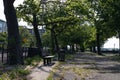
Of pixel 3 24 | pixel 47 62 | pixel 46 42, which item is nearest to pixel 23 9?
pixel 47 62

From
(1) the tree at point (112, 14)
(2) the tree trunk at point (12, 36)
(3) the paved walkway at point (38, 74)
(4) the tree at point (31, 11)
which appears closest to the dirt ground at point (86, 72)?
(3) the paved walkway at point (38, 74)

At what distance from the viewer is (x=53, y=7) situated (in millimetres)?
50125

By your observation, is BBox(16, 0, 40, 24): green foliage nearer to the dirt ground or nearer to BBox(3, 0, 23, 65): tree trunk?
the dirt ground

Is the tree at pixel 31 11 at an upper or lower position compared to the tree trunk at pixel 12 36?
upper

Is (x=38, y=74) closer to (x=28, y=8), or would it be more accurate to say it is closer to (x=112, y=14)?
(x=112, y=14)

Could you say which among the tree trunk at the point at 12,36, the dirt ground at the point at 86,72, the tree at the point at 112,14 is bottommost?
the dirt ground at the point at 86,72

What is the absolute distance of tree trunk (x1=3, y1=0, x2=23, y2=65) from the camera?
85.2ft

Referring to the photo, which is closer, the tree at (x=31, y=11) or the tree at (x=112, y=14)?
the tree at (x=112, y=14)

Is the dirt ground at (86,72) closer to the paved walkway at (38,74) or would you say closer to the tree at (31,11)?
the paved walkway at (38,74)

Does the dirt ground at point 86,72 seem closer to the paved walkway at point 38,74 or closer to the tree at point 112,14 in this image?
the paved walkway at point 38,74

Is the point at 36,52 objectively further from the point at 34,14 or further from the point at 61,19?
the point at 61,19

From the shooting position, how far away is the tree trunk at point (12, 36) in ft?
85.2

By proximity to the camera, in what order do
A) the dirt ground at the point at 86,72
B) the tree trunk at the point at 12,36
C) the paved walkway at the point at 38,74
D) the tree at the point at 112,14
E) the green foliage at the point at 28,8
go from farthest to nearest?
the green foliage at the point at 28,8, the tree at the point at 112,14, the tree trunk at the point at 12,36, the dirt ground at the point at 86,72, the paved walkway at the point at 38,74

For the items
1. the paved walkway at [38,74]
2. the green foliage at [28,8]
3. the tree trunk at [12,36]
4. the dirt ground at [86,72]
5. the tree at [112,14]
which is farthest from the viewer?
the green foliage at [28,8]
